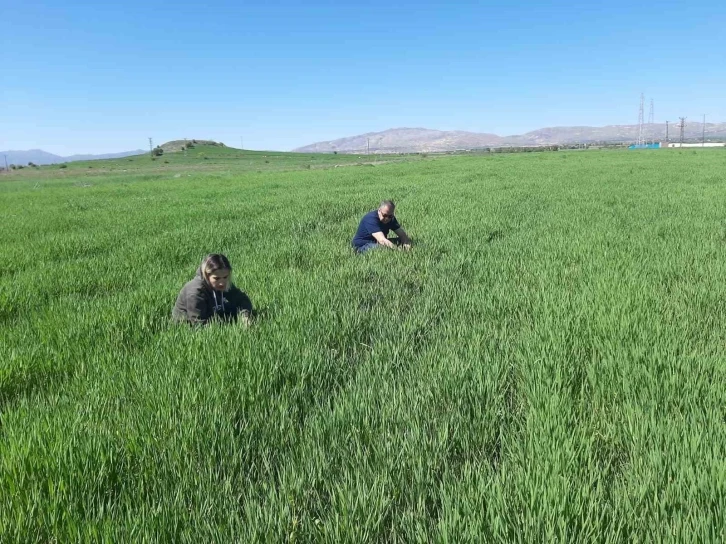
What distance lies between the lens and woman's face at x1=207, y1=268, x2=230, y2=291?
3742 millimetres

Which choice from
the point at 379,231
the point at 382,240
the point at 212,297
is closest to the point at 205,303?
the point at 212,297

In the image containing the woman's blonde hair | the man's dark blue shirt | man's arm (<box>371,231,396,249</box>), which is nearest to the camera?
the woman's blonde hair

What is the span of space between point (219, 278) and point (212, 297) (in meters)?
0.37

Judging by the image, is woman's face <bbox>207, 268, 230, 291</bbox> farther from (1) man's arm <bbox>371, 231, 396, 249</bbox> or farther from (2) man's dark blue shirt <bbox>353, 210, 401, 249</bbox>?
(2) man's dark blue shirt <bbox>353, 210, 401, 249</bbox>

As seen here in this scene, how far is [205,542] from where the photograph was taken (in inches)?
61.9

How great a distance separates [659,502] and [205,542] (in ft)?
5.30

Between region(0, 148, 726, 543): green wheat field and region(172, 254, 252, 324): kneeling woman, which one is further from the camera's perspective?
region(172, 254, 252, 324): kneeling woman

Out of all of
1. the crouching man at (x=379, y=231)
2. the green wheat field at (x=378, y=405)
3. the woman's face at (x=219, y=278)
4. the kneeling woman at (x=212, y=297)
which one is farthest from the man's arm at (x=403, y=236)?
the woman's face at (x=219, y=278)

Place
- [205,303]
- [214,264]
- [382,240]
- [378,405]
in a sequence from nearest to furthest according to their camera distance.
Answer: [378,405]
[214,264]
[205,303]
[382,240]

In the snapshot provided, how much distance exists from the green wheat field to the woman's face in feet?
1.48

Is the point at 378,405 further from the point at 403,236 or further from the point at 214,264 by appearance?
the point at 403,236

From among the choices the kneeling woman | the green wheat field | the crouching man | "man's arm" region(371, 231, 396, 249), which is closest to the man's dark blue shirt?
the crouching man

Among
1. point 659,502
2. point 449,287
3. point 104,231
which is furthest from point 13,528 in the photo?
point 104,231

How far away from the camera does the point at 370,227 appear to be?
7242 millimetres
